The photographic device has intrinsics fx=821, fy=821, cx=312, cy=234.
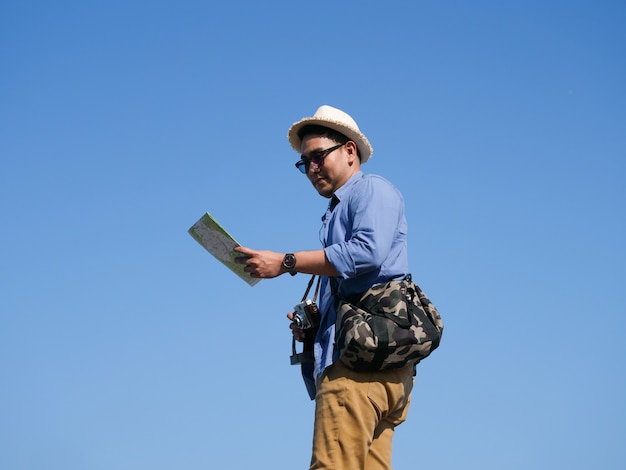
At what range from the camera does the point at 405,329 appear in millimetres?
5324

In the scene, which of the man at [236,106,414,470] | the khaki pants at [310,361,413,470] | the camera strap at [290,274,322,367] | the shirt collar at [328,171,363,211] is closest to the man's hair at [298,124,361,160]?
the man at [236,106,414,470]

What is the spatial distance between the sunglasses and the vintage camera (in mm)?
978

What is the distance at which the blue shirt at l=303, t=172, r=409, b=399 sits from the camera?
17.6 feet

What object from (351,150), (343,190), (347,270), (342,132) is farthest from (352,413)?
(342,132)

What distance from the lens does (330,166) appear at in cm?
598

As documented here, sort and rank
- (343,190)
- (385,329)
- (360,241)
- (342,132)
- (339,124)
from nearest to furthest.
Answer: (385,329)
(360,241)
(343,190)
(339,124)
(342,132)

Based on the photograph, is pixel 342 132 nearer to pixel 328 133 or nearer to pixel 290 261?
pixel 328 133

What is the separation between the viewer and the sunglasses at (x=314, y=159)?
5996mm

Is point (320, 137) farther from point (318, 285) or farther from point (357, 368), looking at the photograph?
point (357, 368)

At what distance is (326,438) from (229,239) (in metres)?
1.44

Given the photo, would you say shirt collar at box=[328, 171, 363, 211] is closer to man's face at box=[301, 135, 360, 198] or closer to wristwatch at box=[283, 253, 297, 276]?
man's face at box=[301, 135, 360, 198]

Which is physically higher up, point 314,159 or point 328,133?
point 328,133

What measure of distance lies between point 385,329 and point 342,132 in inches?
63.5

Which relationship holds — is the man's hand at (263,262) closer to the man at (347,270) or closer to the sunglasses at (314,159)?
the man at (347,270)
